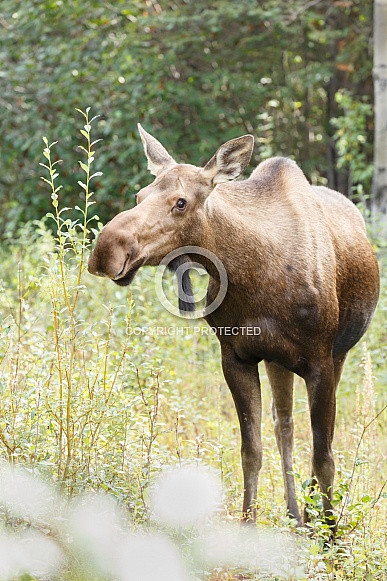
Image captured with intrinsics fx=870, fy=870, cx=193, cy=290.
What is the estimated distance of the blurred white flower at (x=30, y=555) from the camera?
3201 mm

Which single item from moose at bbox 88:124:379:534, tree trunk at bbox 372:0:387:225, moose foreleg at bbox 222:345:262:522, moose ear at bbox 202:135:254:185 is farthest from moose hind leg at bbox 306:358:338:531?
tree trunk at bbox 372:0:387:225

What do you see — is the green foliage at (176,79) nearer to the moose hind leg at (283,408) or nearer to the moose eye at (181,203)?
the moose hind leg at (283,408)

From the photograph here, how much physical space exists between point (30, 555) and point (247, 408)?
5.69ft

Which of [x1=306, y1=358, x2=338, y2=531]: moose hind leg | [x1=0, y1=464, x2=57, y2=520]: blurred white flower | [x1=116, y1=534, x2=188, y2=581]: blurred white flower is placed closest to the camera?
[x1=116, y1=534, x2=188, y2=581]: blurred white flower

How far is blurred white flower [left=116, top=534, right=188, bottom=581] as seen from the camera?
3.05 meters

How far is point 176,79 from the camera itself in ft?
43.0

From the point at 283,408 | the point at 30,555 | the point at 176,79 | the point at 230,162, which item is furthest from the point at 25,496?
the point at 176,79

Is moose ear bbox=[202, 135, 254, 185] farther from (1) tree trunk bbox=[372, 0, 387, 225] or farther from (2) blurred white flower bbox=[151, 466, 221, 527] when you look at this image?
(1) tree trunk bbox=[372, 0, 387, 225]

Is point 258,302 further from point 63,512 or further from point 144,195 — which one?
point 63,512

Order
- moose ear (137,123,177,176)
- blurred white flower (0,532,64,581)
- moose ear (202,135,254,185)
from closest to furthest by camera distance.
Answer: blurred white flower (0,532,64,581) → moose ear (202,135,254,185) → moose ear (137,123,177,176)

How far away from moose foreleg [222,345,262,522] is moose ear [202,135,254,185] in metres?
0.94

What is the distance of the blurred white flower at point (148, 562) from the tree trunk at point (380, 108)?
7.13m

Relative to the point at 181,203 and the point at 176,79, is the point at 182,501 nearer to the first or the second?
the point at 181,203

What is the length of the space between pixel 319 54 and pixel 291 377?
356 inches
